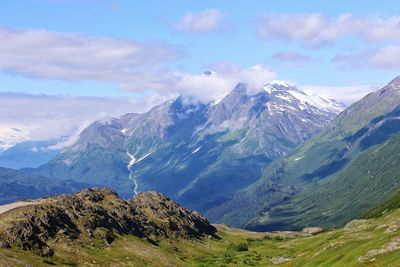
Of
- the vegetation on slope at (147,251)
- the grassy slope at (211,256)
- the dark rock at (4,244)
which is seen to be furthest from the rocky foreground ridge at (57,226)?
the grassy slope at (211,256)

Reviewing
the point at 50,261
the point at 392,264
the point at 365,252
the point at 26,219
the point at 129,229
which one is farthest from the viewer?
the point at 129,229

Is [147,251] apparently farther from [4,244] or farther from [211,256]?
[4,244]

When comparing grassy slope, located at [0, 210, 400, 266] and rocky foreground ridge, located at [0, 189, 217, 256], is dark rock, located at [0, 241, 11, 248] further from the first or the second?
grassy slope, located at [0, 210, 400, 266]

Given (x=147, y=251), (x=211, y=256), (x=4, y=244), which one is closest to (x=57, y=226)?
(x=4, y=244)

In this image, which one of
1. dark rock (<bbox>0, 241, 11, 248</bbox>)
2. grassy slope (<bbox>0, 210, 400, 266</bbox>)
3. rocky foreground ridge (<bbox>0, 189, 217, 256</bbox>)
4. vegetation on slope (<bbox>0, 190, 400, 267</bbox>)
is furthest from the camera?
rocky foreground ridge (<bbox>0, 189, 217, 256</bbox>)

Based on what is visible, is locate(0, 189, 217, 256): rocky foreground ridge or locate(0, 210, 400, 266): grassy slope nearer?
locate(0, 210, 400, 266): grassy slope

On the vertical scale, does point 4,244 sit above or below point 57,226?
below

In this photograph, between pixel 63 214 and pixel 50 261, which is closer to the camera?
pixel 50 261

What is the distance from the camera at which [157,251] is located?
600 feet

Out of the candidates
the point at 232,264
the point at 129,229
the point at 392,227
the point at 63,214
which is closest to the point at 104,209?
the point at 129,229

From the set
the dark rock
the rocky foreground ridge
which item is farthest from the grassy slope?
the rocky foreground ridge

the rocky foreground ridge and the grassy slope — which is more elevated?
the rocky foreground ridge

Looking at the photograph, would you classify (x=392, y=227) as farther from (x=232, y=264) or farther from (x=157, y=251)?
(x=157, y=251)

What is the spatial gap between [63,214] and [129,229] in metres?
31.0
